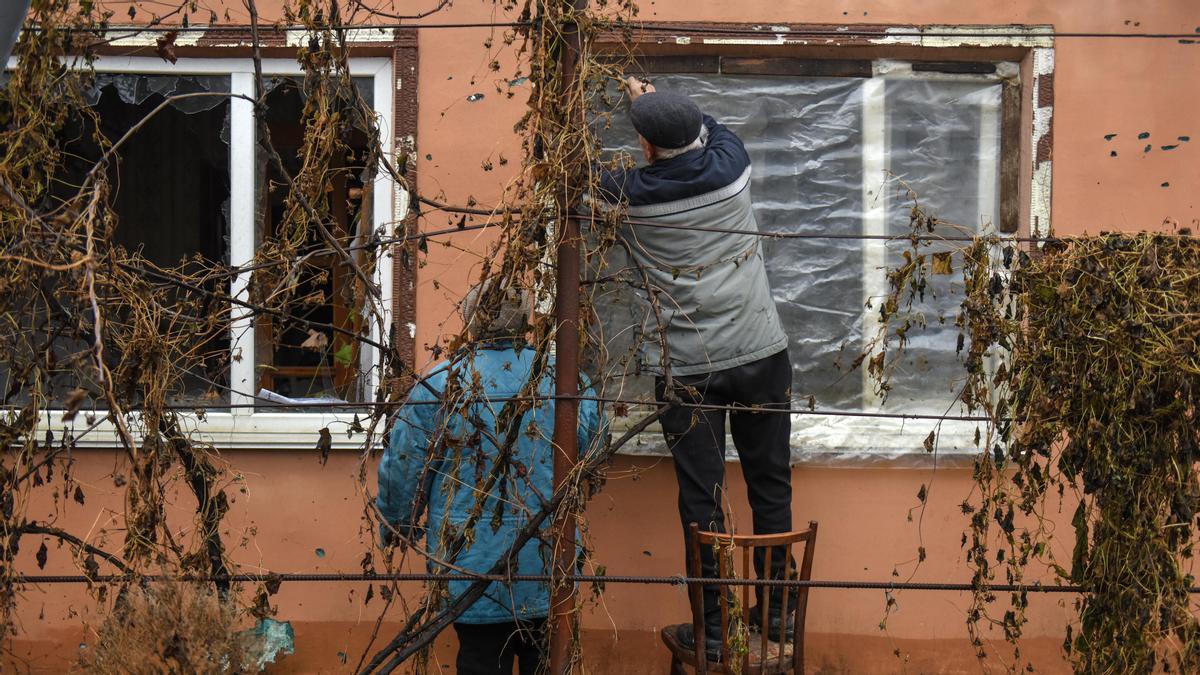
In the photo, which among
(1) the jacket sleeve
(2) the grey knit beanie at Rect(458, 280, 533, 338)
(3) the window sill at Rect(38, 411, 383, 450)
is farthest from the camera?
(3) the window sill at Rect(38, 411, 383, 450)

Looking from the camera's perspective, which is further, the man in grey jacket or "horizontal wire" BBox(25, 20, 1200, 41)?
"horizontal wire" BBox(25, 20, 1200, 41)

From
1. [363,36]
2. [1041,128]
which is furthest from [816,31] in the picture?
[363,36]

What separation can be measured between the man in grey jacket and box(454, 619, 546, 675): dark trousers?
0.60 meters

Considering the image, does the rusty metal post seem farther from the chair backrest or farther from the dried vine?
the dried vine

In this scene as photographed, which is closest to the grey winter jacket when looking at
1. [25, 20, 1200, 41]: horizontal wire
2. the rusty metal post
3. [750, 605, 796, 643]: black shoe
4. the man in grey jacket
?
the man in grey jacket

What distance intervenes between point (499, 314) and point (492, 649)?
1.08m

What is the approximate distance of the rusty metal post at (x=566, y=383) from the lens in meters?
3.00

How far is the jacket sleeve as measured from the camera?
10.9 feet

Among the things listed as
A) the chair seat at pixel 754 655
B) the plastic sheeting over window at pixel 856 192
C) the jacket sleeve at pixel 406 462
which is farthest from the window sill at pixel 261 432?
the plastic sheeting over window at pixel 856 192

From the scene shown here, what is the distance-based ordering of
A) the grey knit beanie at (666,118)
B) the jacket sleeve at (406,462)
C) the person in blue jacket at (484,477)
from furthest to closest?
the grey knit beanie at (666,118) → the jacket sleeve at (406,462) → the person in blue jacket at (484,477)

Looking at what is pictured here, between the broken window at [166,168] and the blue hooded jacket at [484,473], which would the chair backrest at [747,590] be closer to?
the blue hooded jacket at [484,473]

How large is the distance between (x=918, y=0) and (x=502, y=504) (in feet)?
8.75

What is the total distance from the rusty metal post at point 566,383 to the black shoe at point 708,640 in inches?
26.8

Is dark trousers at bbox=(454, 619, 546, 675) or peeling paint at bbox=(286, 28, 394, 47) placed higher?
peeling paint at bbox=(286, 28, 394, 47)
